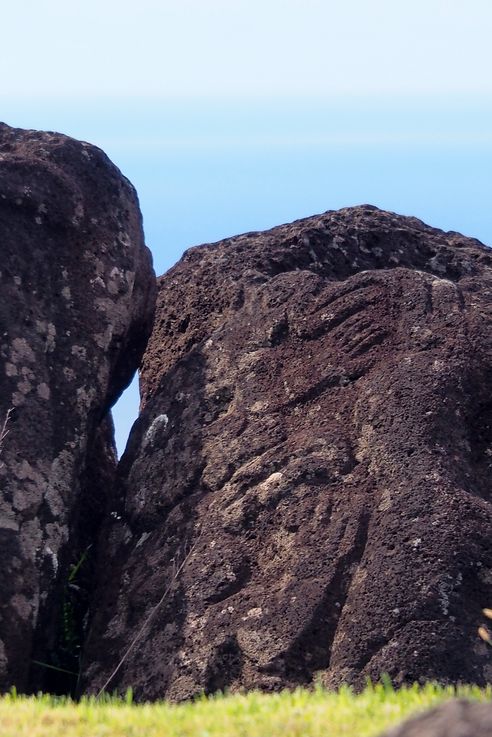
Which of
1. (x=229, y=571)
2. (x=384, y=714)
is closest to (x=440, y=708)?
(x=384, y=714)

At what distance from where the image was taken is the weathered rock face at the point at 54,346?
22.9 ft

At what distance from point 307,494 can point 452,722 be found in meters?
3.57

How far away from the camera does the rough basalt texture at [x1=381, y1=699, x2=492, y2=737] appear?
10.2 ft

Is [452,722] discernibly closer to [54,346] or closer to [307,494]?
[307,494]

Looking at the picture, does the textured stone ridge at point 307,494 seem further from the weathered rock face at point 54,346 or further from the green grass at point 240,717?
the green grass at point 240,717

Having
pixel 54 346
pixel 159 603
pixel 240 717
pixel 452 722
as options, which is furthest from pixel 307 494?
pixel 452 722

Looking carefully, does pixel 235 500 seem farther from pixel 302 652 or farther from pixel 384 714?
pixel 384 714

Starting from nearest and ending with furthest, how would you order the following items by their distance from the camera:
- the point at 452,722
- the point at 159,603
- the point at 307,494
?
the point at 452,722 → the point at 307,494 → the point at 159,603

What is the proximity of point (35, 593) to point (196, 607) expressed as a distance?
106 cm

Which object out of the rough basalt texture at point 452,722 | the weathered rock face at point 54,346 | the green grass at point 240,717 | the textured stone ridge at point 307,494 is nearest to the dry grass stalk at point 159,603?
the textured stone ridge at point 307,494

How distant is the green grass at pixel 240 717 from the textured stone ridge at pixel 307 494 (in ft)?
3.97

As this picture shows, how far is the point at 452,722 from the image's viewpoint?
317cm

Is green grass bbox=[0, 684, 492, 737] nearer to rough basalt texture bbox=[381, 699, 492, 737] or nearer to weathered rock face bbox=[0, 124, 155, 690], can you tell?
rough basalt texture bbox=[381, 699, 492, 737]

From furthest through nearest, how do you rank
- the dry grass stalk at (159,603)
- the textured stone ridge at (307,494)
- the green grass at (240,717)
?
the dry grass stalk at (159,603) → the textured stone ridge at (307,494) → the green grass at (240,717)
